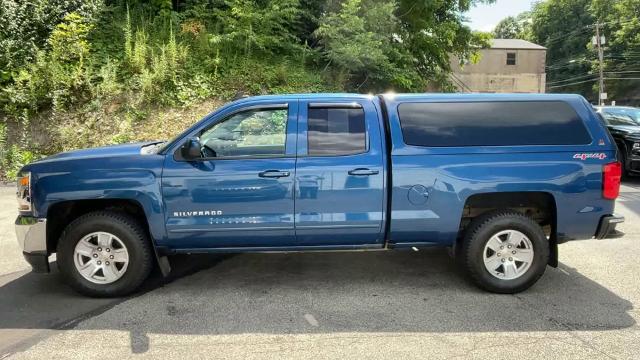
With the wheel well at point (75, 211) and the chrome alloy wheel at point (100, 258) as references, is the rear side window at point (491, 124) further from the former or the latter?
the chrome alloy wheel at point (100, 258)

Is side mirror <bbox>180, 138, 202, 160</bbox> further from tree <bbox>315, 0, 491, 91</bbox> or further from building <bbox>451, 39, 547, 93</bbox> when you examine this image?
building <bbox>451, 39, 547, 93</bbox>

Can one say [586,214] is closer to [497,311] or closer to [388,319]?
[497,311]

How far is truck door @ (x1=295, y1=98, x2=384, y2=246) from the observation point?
4.38 m

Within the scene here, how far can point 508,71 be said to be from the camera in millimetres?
47188

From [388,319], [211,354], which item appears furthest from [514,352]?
[211,354]

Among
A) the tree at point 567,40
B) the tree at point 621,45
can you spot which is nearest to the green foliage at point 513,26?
the tree at point 567,40

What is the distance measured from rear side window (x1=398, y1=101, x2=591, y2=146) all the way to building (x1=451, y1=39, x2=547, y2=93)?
4364 cm

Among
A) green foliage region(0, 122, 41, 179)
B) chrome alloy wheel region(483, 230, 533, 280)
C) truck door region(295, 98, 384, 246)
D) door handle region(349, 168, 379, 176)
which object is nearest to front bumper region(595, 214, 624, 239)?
chrome alloy wheel region(483, 230, 533, 280)

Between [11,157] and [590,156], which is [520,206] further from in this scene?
[11,157]

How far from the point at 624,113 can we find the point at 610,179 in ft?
31.7

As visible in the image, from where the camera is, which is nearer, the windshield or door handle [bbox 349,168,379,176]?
door handle [bbox 349,168,379,176]

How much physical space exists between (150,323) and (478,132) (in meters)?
3.24

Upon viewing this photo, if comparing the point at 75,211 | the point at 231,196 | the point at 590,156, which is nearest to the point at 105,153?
the point at 75,211

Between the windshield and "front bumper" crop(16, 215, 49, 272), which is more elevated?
the windshield
